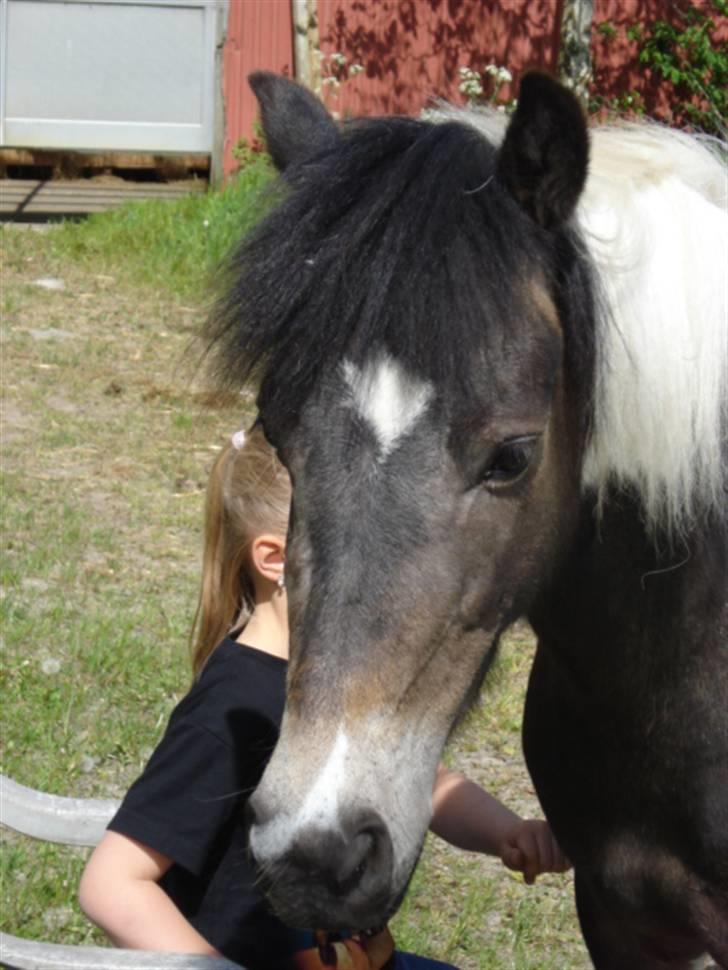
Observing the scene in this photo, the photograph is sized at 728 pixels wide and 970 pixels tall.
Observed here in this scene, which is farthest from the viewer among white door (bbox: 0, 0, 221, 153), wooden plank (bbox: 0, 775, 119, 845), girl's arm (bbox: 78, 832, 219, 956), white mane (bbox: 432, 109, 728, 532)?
white door (bbox: 0, 0, 221, 153)

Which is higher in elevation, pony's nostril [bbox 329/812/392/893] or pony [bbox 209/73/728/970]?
pony [bbox 209/73/728/970]

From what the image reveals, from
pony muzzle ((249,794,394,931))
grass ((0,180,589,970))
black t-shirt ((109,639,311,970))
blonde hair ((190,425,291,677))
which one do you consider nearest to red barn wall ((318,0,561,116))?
grass ((0,180,589,970))

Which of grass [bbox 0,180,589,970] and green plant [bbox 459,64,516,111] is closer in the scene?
grass [bbox 0,180,589,970]

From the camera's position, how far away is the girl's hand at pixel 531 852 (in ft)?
8.77

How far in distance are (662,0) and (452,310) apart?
9718 millimetres

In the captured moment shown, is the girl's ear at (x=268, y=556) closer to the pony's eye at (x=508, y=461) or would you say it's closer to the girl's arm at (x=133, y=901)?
the girl's arm at (x=133, y=901)

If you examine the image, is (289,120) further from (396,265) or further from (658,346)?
(658,346)

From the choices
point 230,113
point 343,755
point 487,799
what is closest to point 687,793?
point 487,799

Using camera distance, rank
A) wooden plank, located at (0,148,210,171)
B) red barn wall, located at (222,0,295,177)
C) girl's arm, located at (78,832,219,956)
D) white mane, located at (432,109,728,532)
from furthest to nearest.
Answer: wooden plank, located at (0,148,210,171) < red barn wall, located at (222,0,295,177) < girl's arm, located at (78,832,219,956) < white mane, located at (432,109,728,532)

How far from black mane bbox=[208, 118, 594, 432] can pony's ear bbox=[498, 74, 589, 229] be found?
0.07ft

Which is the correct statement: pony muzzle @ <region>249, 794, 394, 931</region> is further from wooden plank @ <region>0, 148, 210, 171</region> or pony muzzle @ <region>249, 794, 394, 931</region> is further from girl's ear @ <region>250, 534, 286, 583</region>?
wooden plank @ <region>0, 148, 210, 171</region>

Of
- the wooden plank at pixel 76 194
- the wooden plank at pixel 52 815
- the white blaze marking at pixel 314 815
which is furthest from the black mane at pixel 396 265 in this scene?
the wooden plank at pixel 76 194

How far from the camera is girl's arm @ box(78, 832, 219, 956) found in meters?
2.21

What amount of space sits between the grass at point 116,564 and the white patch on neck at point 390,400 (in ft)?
1.39
